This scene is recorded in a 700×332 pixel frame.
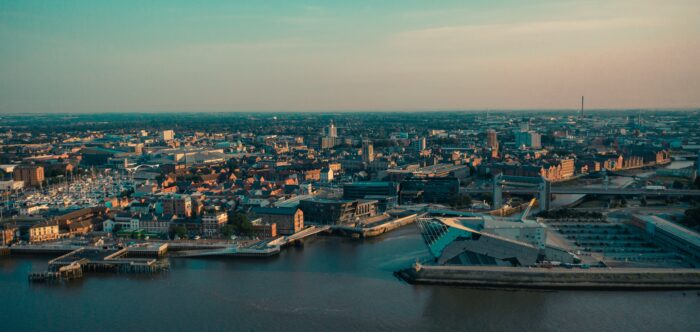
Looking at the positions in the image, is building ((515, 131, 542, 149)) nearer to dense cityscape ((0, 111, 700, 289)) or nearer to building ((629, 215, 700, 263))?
dense cityscape ((0, 111, 700, 289))

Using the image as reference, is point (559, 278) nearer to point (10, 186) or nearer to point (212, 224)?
point (212, 224)

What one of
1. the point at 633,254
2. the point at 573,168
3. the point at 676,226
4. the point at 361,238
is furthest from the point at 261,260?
the point at 573,168

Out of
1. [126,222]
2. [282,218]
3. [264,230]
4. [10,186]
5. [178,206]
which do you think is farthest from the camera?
[10,186]

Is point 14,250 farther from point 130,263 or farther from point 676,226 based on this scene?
point 676,226

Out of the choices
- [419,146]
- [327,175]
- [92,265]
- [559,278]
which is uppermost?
[419,146]

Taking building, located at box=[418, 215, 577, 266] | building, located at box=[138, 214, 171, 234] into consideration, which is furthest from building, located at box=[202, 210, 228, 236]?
building, located at box=[418, 215, 577, 266]

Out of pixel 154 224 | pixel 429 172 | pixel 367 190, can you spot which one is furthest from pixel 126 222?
pixel 429 172

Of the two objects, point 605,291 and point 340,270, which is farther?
point 340,270
